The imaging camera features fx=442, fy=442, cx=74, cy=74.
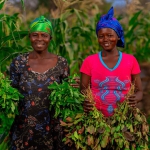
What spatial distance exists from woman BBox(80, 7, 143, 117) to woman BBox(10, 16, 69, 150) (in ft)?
1.14

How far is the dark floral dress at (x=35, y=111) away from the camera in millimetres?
3506

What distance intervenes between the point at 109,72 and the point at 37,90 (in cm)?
61

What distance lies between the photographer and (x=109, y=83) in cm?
326

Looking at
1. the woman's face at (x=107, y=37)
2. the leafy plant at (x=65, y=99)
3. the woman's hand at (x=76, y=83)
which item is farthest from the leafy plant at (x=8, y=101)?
the woman's face at (x=107, y=37)

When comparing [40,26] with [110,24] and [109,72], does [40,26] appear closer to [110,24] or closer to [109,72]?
[110,24]

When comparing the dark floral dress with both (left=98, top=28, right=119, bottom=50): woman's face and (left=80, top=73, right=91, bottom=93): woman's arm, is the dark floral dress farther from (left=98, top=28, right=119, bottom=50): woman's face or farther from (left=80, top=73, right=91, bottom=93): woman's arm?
(left=98, top=28, right=119, bottom=50): woman's face

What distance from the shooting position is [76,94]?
3.38m

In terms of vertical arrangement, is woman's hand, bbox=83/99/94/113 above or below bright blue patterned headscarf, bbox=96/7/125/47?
below

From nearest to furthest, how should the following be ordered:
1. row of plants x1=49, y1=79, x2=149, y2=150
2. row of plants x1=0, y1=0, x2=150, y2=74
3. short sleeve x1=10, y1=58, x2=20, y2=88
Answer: row of plants x1=49, y1=79, x2=149, y2=150, short sleeve x1=10, y1=58, x2=20, y2=88, row of plants x1=0, y1=0, x2=150, y2=74

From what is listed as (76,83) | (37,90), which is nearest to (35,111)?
(37,90)

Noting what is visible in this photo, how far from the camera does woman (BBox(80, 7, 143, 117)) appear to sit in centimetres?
326

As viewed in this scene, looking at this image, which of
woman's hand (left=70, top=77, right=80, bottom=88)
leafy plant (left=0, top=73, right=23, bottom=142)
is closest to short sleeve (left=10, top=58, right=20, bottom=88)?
leafy plant (left=0, top=73, right=23, bottom=142)

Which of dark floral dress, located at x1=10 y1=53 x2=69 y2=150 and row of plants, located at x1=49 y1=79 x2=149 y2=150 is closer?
row of plants, located at x1=49 y1=79 x2=149 y2=150

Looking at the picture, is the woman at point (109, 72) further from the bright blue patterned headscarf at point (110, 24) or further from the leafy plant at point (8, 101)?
the leafy plant at point (8, 101)
